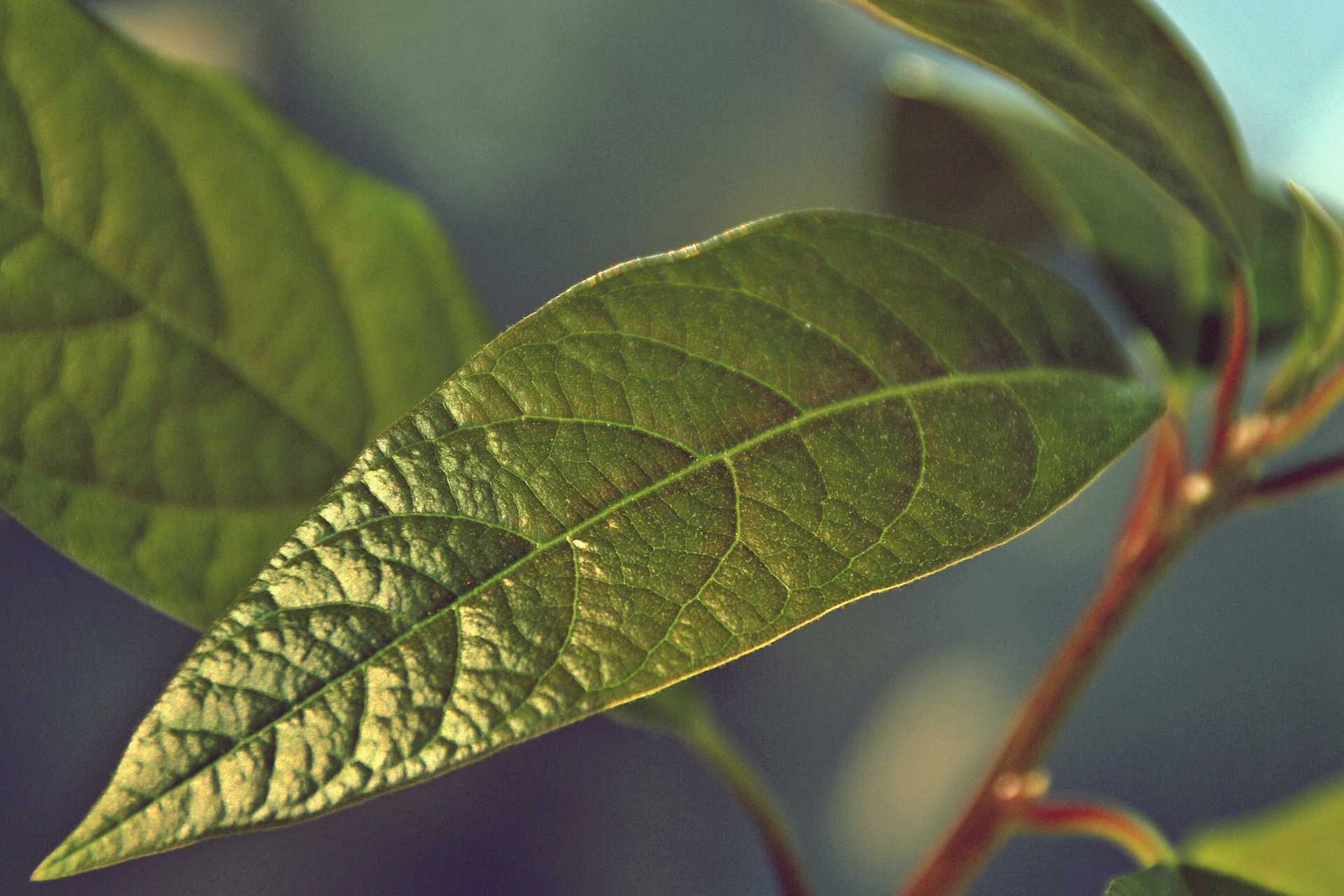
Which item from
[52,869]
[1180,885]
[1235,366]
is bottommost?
[52,869]

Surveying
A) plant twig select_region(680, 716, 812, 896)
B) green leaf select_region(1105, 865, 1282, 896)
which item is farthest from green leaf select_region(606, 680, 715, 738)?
green leaf select_region(1105, 865, 1282, 896)

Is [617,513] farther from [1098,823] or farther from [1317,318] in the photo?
[1317,318]

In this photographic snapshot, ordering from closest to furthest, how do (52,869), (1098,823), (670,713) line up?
(52,869)
(1098,823)
(670,713)

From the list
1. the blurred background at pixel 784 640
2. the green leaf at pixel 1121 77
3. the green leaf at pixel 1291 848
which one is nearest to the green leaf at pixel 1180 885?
the green leaf at pixel 1291 848

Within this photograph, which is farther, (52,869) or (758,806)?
(758,806)

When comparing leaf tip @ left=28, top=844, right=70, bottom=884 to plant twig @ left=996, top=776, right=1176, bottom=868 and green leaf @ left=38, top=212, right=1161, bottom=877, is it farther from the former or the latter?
plant twig @ left=996, top=776, right=1176, bottom=868

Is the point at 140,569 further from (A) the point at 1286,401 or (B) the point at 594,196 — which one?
(B) the point at 594,196

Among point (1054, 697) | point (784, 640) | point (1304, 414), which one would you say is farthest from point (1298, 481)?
point (784, 640)

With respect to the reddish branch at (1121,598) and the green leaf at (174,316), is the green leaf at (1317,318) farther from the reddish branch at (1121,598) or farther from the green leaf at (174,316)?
the green leaf at (174,316)

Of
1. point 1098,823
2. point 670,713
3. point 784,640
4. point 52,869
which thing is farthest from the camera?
point 784,640
